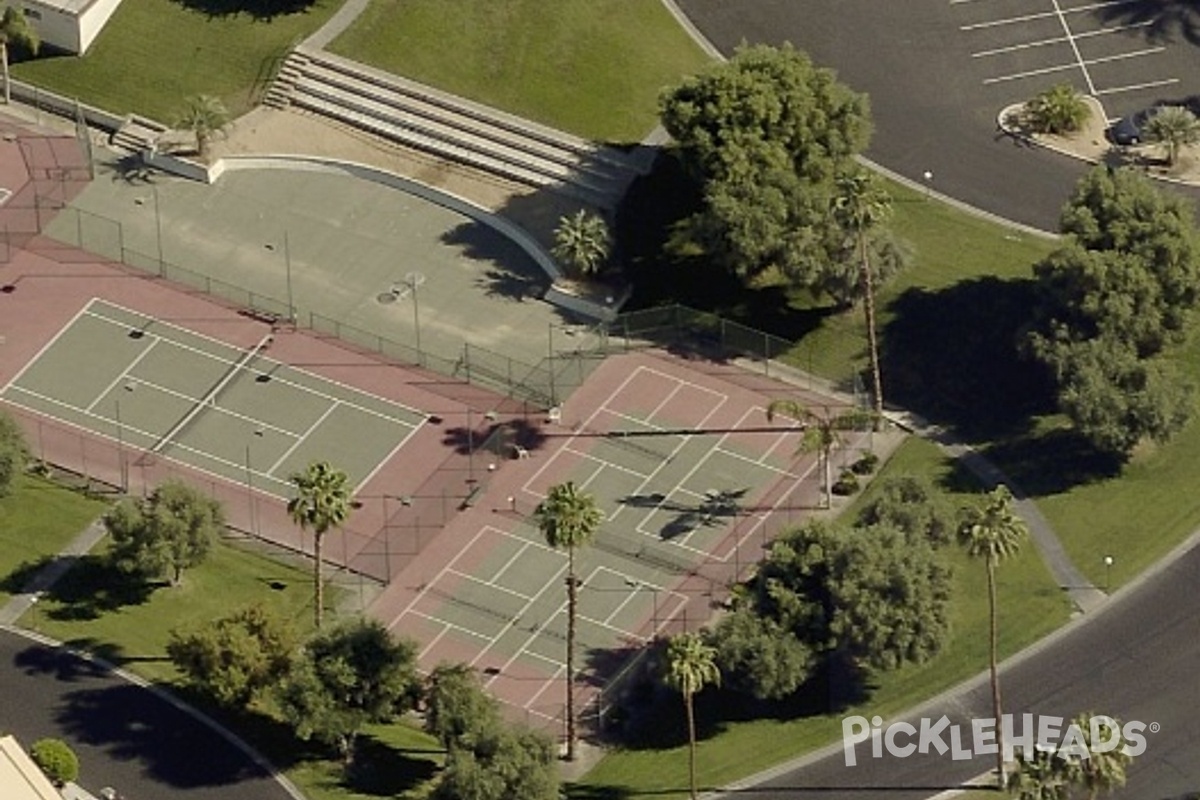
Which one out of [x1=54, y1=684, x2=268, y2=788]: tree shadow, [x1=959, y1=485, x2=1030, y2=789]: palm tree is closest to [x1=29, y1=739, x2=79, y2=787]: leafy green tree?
[x1=54, y1=684, x2=268, y2=788]: tree shadow

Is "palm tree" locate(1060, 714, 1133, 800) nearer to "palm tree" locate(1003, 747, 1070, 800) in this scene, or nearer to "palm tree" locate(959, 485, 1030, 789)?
"palm tree" locate(1003, 747, 1070, 800)

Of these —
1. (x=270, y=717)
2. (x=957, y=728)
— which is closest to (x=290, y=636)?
(x=270, y=717)

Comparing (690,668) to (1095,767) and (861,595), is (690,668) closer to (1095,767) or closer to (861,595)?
(861,595)

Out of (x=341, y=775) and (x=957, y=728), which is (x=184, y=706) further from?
(x=957, y=728)

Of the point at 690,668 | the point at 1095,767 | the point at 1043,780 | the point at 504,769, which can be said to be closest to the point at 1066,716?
the point at 1043,780

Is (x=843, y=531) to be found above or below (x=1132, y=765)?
above
